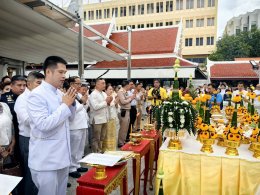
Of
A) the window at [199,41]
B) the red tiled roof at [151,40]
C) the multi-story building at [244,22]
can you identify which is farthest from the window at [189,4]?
the red tiled roof at [151,40]

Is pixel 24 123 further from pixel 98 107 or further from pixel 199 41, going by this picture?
pixel 199 41

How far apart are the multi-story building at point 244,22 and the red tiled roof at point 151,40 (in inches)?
1435

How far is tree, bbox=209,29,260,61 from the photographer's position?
28.8m

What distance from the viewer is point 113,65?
52.1 feet

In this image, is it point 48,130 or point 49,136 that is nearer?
point 48,130

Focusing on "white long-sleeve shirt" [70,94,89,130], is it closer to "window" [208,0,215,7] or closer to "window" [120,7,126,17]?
"window" [208,0,215,7]

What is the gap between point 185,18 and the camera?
36938 mm

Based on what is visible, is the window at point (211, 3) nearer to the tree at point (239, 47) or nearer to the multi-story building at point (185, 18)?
the multi-story building at point (185, 18)

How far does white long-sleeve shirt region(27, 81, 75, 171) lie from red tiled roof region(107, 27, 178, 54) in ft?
46.0

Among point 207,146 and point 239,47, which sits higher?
point 239,47

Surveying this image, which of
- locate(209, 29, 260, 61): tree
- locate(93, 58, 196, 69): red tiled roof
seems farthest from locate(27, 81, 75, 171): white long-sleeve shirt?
locate(209, 29, 260, 61): tree

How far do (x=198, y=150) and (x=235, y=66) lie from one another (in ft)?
65.9

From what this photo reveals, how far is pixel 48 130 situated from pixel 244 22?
57122mm

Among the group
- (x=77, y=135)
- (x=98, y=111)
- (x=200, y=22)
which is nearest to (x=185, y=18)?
(x=200, y=22)
